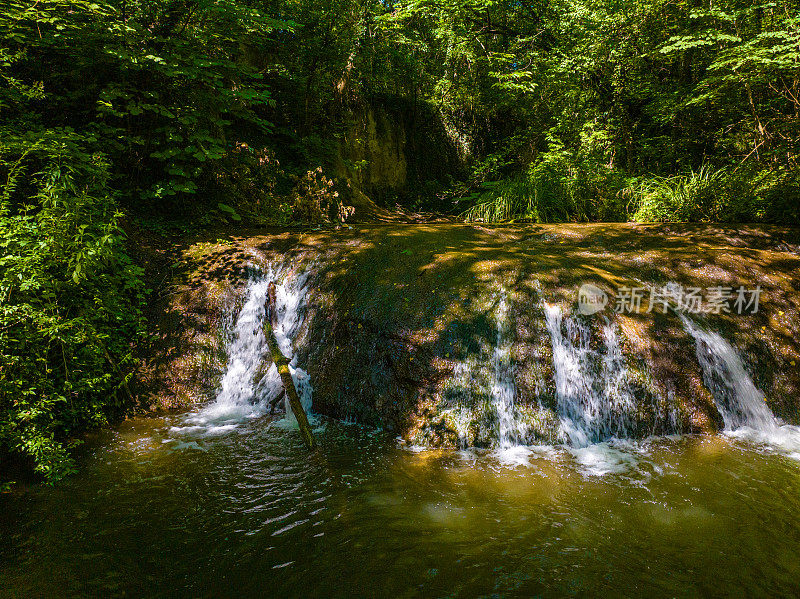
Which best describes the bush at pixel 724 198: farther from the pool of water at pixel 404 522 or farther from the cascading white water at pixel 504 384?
the cascading white water at pixel 504 384

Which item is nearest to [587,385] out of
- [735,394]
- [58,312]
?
[735,394]

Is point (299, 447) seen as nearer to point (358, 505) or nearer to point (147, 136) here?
point (358, 505)

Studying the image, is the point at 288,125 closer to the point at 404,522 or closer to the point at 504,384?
the point at 504,384

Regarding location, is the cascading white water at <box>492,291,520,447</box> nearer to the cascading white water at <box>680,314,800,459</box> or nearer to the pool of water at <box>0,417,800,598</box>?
the pool of water at <box>0,417,800,598</box>

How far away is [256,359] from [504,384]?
119 inches

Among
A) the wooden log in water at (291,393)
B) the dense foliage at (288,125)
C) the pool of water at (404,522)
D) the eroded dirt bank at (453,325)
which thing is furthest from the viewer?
the eroded dirt bank at (453,325)

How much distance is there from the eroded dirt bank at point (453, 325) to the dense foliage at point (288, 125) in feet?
2.63

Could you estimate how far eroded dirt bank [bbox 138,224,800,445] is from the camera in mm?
4035

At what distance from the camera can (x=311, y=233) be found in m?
6.29

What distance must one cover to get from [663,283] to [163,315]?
6257 millimetres

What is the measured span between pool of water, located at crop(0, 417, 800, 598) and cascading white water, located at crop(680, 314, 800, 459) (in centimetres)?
42

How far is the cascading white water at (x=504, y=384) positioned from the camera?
386cm

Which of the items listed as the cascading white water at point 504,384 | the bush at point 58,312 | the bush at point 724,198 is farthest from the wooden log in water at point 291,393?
the bush at point 724,198

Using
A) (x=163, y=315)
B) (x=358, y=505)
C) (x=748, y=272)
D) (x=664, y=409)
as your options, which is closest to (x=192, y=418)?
(x=163, y=315)
